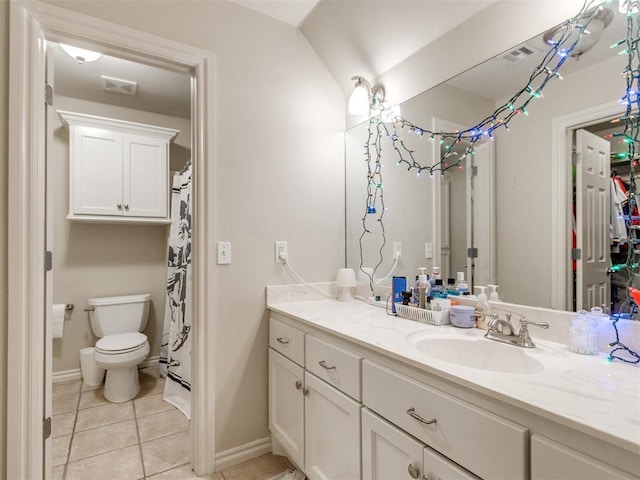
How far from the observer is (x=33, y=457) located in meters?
1.37

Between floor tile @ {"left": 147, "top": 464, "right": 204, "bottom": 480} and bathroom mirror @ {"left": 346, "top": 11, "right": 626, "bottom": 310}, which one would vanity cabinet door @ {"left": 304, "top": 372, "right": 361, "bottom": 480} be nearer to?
floor tile @ {"left": 147, "top": 464, "right": 204, "bottom": 480}

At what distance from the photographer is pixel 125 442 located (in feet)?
6.36

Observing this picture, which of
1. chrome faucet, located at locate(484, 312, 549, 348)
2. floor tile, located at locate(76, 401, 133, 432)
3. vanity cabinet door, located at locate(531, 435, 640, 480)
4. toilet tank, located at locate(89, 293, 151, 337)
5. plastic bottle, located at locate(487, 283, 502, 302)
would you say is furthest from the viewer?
toilet tank, located at locate(89, 293, 151, 337)

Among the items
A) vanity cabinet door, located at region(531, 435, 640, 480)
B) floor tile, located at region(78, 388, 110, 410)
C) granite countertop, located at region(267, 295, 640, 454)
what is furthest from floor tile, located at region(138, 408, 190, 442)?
vanity cabinet door, located at region(531, 435, 640, 480)

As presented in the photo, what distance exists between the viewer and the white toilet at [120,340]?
7.85ft

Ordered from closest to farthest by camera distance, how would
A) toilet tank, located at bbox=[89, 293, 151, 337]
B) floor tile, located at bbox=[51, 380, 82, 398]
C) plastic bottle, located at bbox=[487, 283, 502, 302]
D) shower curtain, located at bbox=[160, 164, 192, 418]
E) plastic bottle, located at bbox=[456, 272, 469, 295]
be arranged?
plastic bottle, located at bbox=[487, 283, 502, 302] < plastic bottle, located at bbox=[456, 272, 469, 295] < shower curtain, located at bbox=[160, 164, 192, 418] < floor tile, located at bbox=[51, 380, 82, 398] < toilet tank, located at bbox=[89, 293, 151, 337]

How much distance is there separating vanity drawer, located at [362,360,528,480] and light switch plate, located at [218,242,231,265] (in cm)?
93

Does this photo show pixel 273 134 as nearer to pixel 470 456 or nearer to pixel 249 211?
pixel 249 211

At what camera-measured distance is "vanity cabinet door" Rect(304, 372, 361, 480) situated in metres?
1.20

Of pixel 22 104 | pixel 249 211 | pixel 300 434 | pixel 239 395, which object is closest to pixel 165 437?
pixel 239 395

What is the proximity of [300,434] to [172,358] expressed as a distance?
1466 mm

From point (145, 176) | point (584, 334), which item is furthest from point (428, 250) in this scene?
point (145, 176)

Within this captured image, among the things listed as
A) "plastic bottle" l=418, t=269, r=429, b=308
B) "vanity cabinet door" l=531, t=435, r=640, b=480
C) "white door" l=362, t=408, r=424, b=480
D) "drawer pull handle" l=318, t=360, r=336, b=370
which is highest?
"plastic bottle" l=418, t=269, r=429, b=308

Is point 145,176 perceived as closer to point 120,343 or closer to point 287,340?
point 120,343
